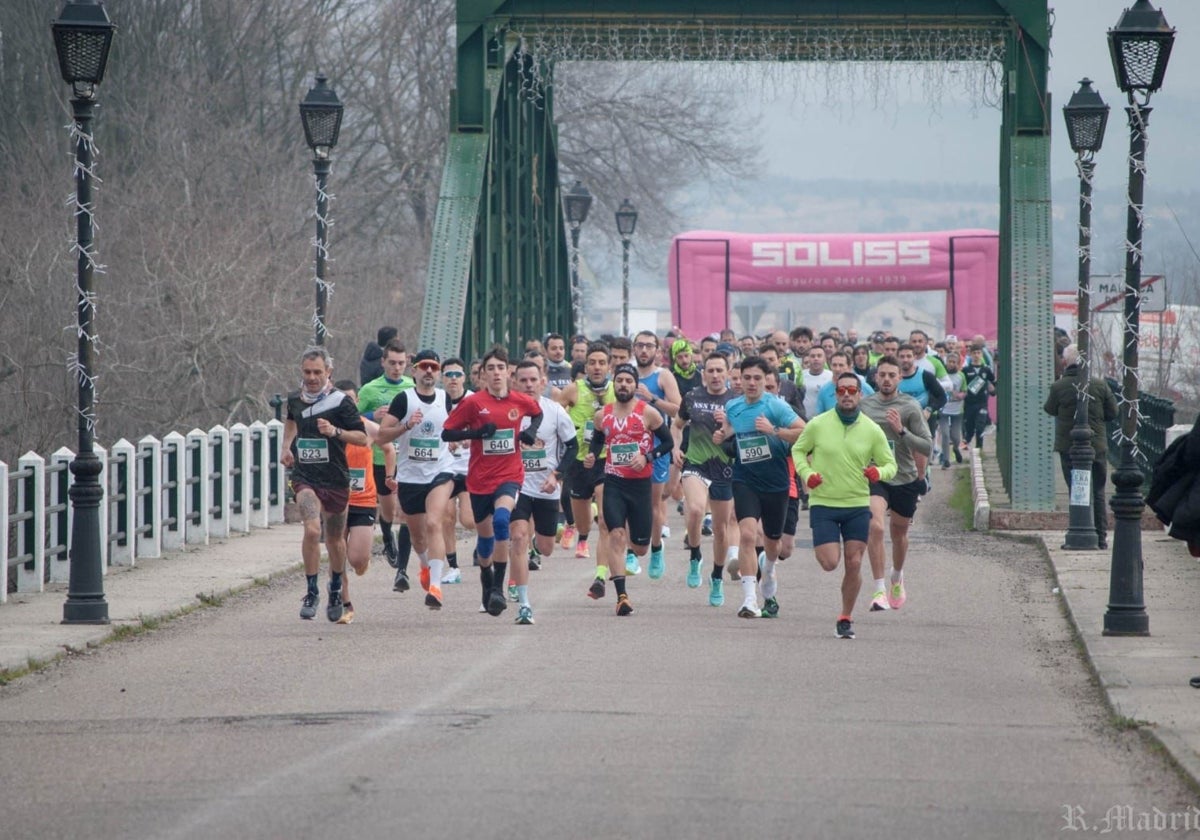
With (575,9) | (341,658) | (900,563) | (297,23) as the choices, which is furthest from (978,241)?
(341,658)

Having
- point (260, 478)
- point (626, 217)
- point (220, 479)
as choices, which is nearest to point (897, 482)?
point (220, 479)

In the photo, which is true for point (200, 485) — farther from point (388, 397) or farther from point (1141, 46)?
point (1141, 46)

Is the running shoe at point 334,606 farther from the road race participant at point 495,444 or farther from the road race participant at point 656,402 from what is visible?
the road race participant at point 656,402

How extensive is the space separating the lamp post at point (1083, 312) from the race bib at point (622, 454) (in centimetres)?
565

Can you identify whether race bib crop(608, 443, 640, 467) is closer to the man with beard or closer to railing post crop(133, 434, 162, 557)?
the man with beard

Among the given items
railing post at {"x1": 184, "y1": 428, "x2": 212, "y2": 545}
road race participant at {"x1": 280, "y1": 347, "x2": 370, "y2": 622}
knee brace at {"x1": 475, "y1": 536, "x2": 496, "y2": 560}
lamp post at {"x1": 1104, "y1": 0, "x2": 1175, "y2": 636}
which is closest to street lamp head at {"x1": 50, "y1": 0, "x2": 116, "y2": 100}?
road race participant at {"x1": 280, "y1": 347, "x2": 370, "y2": 622}

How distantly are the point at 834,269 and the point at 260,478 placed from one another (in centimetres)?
2766

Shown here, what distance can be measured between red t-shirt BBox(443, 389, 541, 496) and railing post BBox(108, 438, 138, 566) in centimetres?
471

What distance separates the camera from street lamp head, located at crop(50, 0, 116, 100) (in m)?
13.7

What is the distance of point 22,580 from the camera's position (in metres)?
15.6

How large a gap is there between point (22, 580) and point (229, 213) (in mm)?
21297

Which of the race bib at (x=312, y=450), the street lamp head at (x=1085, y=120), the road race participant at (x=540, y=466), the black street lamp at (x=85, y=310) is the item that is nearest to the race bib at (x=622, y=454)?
the road race participant at (x=540, y=466)

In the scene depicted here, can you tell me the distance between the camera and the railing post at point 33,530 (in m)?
15.6

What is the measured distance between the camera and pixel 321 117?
66.6ft
